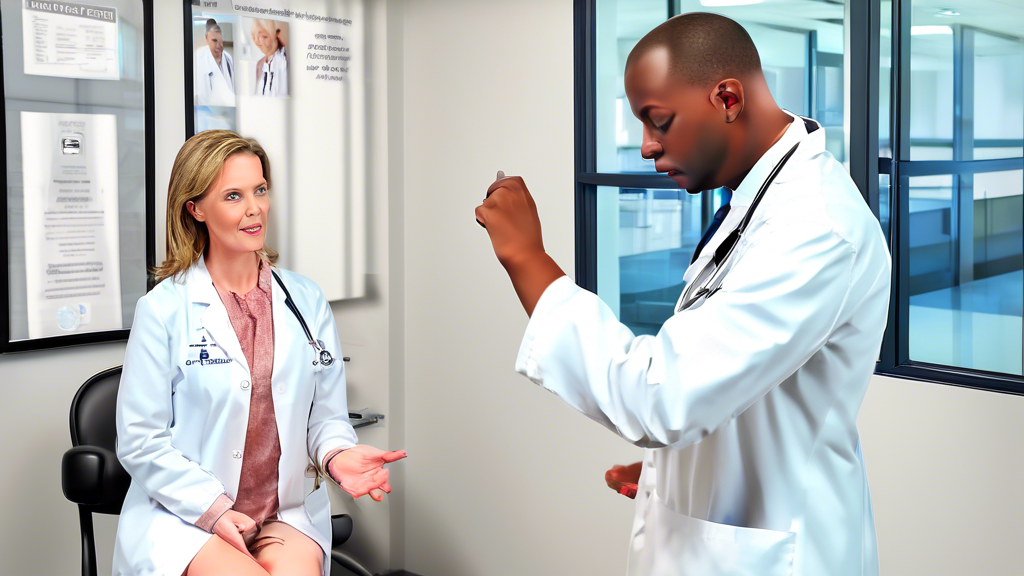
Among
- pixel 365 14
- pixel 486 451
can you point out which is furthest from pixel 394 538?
pixel 365 14

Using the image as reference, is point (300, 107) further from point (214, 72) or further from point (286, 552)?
point (286, 552)

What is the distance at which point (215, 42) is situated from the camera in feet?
8.86

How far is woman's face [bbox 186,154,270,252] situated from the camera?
2039mm

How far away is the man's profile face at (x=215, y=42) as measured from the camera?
268 centimetres

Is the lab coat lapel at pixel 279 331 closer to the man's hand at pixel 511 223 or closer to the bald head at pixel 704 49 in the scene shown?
the man's hand at pixel 511 223

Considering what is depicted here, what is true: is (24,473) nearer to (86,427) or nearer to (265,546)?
(86,427)

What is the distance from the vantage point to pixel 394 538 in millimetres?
3410

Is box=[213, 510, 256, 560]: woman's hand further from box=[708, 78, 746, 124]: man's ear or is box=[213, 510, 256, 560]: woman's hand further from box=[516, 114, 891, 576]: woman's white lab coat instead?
box=[708, 78, 746, 124]: man's ear

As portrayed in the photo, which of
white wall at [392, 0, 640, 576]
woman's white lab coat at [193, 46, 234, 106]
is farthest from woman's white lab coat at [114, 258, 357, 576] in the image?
white wall at [392, 0, 640, 576]

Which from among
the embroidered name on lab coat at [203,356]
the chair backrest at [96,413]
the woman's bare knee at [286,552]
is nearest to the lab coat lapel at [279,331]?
the embroidered name on lab coat at [203,356]

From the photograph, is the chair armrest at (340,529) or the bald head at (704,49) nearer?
the bald head at (704,49)

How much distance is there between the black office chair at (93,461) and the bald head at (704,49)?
163cm

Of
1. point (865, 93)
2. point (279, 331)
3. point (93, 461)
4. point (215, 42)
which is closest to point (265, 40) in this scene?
point (215, 42)

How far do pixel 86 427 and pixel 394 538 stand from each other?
4.96 ft
